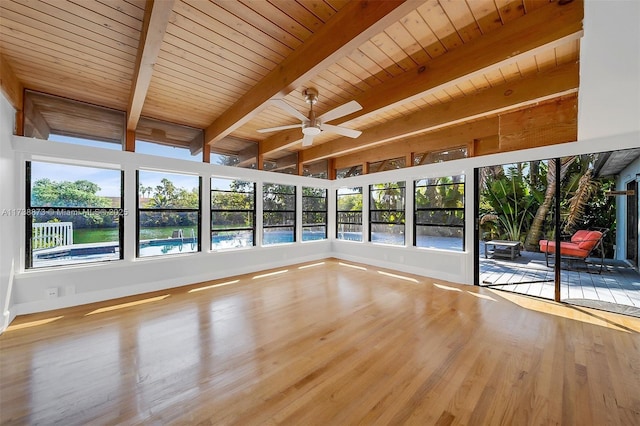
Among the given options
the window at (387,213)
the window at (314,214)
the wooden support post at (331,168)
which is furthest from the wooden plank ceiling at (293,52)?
the wooden support post at (331,168)

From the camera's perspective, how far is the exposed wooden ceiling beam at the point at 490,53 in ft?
6.53

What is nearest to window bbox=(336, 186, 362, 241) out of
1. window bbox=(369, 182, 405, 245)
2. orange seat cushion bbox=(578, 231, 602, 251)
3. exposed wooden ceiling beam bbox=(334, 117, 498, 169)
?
window bbox=(369, 182, 405, 245)

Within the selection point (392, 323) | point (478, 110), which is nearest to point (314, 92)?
point (478, 110)

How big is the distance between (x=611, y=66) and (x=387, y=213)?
4.45 metres

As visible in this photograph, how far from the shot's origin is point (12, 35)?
7.58ft

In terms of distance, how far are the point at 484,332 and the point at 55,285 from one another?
5.50 m

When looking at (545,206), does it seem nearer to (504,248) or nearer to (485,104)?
(504,248)

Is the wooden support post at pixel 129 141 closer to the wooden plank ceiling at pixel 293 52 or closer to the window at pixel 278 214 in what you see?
the wooden plank ceiling at pixel 293 52

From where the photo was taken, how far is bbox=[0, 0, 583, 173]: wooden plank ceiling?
2.02 meters

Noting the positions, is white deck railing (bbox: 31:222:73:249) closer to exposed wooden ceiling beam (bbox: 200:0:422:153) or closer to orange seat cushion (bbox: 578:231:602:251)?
exposed wooden ceiling beam (bbox: 200:0:422:153)

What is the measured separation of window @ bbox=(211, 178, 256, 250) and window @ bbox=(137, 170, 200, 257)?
0.34 meters

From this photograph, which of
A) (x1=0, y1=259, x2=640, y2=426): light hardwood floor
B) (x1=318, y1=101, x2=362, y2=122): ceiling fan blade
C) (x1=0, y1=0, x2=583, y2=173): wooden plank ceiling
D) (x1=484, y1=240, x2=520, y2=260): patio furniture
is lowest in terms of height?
(x1=0, y1=259, x2=640, y2=426): light hardwood floor

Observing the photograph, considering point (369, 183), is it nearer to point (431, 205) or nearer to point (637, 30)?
point (431, 205)

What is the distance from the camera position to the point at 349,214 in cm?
694
